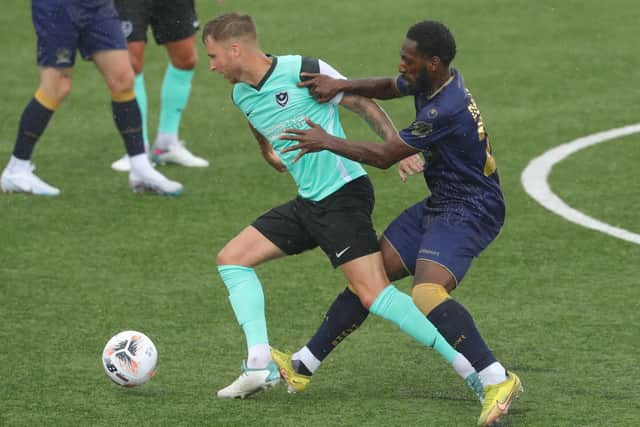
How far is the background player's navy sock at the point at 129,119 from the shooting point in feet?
32.8

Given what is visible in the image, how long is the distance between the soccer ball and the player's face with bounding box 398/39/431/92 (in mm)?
1734

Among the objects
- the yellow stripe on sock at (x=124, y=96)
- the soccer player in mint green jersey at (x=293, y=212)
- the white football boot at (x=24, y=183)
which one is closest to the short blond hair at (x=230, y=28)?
Answer: the soccer player in mint green jersey at (x=293, y=212)

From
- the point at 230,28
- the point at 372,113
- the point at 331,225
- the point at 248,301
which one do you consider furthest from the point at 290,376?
the point at 230,28

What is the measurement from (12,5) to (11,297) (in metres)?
9.43

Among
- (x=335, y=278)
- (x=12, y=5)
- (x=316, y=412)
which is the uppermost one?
(x=316, y=412)

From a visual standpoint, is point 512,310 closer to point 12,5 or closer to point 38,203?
point 38,203

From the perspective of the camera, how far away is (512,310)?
7578mm

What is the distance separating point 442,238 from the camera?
19.7 feet

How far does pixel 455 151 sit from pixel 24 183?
4944 mm

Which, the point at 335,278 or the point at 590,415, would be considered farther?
the point at 335,278

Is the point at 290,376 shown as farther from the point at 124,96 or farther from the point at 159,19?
the point at 159,19

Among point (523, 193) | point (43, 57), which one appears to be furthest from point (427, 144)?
point (43, 57)

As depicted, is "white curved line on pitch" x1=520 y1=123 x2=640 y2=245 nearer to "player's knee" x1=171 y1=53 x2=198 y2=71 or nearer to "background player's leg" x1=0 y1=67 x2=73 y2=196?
"player's knee" x1=171 y1=53 x2=198 y2=71

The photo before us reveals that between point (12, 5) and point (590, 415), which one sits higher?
point (590, 415)
